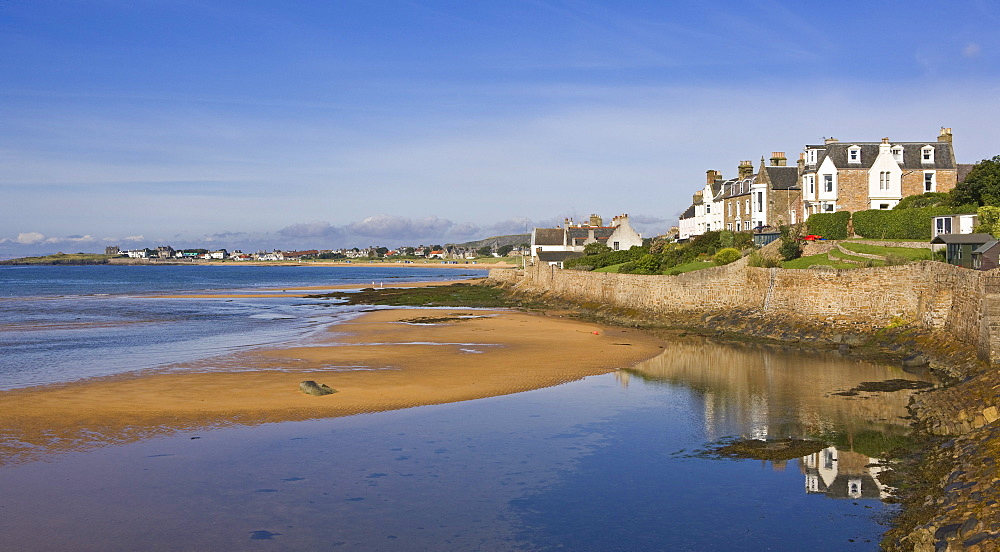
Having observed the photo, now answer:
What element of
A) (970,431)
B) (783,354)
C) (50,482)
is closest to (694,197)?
(783,354)

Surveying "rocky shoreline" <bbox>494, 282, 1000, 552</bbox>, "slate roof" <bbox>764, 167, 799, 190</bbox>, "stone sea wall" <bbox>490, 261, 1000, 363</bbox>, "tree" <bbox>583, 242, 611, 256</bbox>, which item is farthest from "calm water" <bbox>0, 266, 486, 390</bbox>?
"slate roof" <bbox>764, 167, 799, 190</bbox>

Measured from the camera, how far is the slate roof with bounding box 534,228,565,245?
8050 cm

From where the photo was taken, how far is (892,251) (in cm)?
3155

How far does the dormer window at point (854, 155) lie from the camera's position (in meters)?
43.5

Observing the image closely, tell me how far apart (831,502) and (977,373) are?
28.0 ft

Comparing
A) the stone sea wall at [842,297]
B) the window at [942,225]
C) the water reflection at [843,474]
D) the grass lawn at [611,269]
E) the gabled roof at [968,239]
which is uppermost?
the window at [942,225]

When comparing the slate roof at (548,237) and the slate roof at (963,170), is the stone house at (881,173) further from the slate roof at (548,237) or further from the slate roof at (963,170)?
the slate roof at (548,237)

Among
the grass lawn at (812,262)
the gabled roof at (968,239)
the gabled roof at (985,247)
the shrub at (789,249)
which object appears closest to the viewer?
the gabled roof at (985,247)

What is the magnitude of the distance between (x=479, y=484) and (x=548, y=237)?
7057 centimetres

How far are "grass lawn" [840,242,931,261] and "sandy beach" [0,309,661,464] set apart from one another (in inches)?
429

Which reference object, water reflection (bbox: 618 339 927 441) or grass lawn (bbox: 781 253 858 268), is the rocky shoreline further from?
grass lawn (bbox: 781 253 858 268)

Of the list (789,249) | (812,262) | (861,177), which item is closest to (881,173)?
(861,177)

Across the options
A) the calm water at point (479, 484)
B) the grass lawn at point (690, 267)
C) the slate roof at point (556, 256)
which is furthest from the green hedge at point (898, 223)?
the slate roof at point (556, 256)

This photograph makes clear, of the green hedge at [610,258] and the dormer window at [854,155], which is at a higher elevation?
the dormer window at [854,155]
